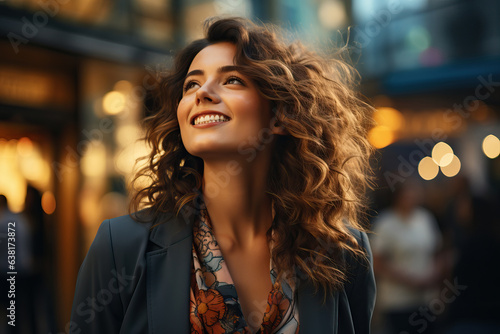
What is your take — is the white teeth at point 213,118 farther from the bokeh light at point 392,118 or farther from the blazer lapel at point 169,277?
the bokeh light at point 392,118

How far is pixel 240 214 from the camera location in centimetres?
207

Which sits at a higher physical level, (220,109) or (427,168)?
(427,168)

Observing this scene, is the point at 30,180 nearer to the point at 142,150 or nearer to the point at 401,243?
the point at 142,150

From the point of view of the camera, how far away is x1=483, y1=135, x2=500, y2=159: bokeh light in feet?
32.3

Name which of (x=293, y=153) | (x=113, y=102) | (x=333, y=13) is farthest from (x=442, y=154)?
(x=293, y=153)

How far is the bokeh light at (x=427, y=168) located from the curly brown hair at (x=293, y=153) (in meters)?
8.85

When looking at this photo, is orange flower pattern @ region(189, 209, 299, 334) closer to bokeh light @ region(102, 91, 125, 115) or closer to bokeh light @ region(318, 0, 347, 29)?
bokeh light @ region(102, 91, 125, 115)

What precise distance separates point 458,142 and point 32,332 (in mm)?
9372

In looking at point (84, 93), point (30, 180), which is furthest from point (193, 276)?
point (84, 93)

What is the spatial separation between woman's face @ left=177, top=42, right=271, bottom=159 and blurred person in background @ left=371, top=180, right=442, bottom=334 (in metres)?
3.13

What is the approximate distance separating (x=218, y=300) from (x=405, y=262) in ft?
11.6

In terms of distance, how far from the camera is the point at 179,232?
190 cm

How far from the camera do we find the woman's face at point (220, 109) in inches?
72.2

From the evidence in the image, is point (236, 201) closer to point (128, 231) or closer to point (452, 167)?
point (128, 231)
